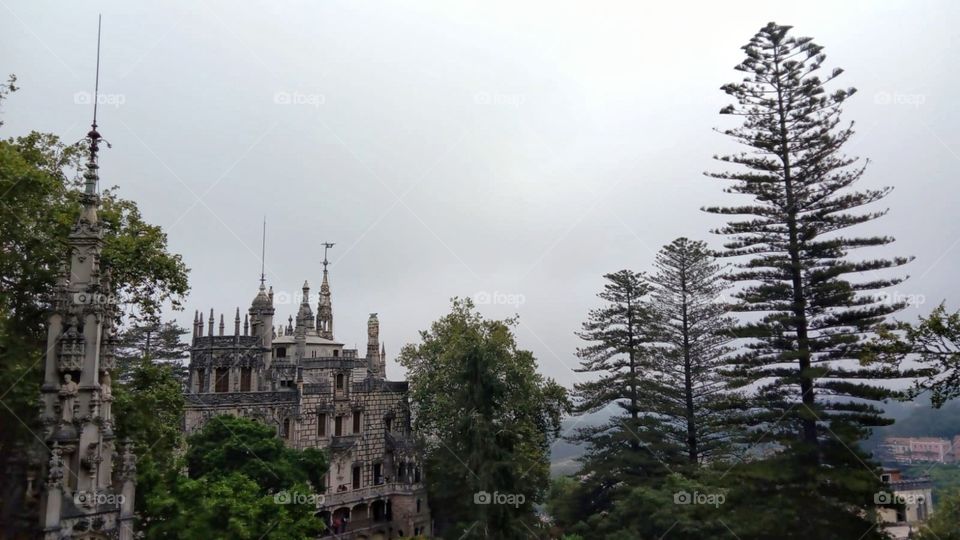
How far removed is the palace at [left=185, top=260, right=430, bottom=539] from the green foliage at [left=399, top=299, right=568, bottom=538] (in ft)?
6.39

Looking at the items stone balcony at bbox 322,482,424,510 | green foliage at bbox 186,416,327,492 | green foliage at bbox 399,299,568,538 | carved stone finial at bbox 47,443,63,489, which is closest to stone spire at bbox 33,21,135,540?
carved stone finial at bbox 47,443,63,489

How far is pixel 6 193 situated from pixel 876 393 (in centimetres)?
2103

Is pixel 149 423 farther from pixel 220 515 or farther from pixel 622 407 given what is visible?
pixel 622 407

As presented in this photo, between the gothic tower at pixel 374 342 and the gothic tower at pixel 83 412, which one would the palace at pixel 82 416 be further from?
the gothic tower at pixel 374 342

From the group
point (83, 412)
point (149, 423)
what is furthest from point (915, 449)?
point (83, 412)

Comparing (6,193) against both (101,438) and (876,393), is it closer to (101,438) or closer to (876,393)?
(101,438)

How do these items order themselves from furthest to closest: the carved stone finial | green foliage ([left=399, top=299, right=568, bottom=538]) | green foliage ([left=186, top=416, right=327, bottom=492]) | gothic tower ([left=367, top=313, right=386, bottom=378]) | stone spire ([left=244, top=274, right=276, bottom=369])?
gothic tower ([left=367, top=313, right=386, bottom=378]) → stone spire ([left=244, top=274, right=276, bottom=369]) → green foliage ([left=186, top=416, right=327, bottom=492]) → green foliage ([left=399, top=299, right=568, bottom=538]) → the carved stone finial

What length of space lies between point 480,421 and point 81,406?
1310 centimetres

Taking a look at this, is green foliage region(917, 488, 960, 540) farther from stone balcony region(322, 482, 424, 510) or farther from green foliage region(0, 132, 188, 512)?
stone balcony region(322, 482, 424, 510)

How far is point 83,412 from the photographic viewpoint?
34.3 ft

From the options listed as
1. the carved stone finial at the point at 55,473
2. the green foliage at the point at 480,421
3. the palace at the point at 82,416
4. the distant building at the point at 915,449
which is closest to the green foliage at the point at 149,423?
the palace at the point at 82,416

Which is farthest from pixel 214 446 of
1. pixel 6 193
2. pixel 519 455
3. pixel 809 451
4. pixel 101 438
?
pixel 809 451

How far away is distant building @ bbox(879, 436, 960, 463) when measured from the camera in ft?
78.9

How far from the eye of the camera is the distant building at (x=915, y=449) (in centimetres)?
2405
